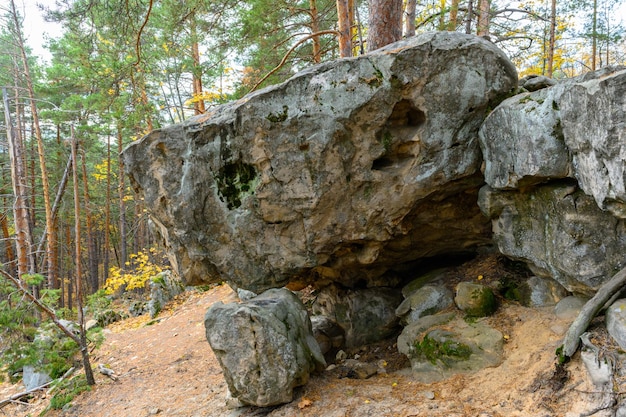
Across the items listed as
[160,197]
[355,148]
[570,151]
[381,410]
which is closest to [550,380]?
[381,410]

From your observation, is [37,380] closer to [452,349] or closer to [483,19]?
[452,349]

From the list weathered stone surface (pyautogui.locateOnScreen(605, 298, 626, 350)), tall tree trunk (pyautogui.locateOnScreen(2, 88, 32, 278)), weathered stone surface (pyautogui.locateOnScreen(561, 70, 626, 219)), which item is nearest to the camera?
weathered stone surface (pyautogui.locateOnScreen(561, 70, 626, 219))

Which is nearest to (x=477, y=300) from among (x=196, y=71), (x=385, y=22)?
(x=385, y=22)

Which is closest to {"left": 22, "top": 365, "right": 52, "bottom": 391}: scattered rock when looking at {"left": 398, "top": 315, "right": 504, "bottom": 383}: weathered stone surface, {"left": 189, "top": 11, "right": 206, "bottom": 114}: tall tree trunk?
{"left": 189, "top": 11, "right": 206, "bottom": 114}: tall tree trunk

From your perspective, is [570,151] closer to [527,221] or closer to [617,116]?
[617,116]

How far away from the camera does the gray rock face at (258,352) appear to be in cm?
462

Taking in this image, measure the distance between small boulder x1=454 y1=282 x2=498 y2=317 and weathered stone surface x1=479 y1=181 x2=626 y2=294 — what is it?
2.10ft

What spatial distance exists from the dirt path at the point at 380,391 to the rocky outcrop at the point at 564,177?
2.79 ft

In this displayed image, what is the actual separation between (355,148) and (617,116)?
9.36 feet

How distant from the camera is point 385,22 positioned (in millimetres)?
6688

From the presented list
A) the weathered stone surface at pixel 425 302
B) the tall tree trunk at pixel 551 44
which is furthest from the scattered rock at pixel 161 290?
the tall tree trunk at pixel 551 44

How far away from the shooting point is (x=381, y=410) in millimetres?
4184

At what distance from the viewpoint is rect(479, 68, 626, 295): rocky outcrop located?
305 centimetres

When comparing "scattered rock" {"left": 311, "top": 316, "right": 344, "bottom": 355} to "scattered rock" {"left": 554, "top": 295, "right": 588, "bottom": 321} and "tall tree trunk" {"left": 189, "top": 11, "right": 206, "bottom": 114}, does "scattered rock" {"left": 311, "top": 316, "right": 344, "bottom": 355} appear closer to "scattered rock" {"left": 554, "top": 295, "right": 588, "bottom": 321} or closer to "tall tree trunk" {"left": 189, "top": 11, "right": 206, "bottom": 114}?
"scattered rock" {"left": 554, "top": 295, "right": 588, "bottom": 321}
